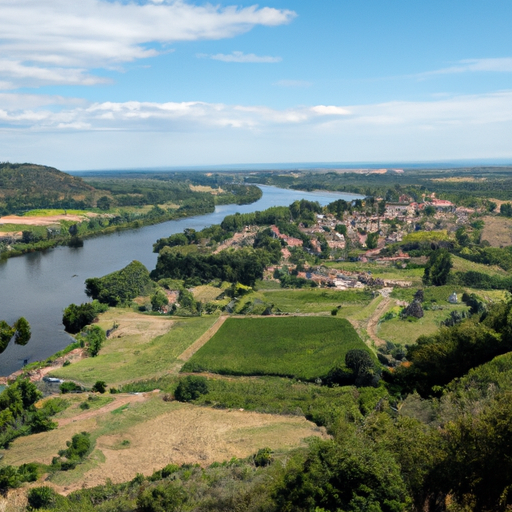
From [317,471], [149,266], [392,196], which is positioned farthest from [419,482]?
Answer: [392,196]

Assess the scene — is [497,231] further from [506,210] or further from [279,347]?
[279,347]

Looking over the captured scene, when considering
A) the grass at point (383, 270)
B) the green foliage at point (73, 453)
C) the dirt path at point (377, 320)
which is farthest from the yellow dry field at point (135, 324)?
the grass at point (383, 270)

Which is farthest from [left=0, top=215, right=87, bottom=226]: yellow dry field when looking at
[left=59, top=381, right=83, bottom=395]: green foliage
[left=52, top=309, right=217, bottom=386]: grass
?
[left=59, top=381, right=83, bottom=395]: green foliage

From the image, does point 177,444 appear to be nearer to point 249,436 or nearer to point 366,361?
point 249,436

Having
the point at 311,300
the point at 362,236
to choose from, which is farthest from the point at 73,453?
the point at 362,236

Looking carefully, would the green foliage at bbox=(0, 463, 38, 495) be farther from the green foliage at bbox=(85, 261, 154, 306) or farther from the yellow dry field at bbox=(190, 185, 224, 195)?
the yellow dry field at bbox=(190, 185, 224, 195)

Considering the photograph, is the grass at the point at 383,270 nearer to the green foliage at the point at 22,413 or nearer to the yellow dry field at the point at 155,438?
the yellow dry field at the point at 155,438
